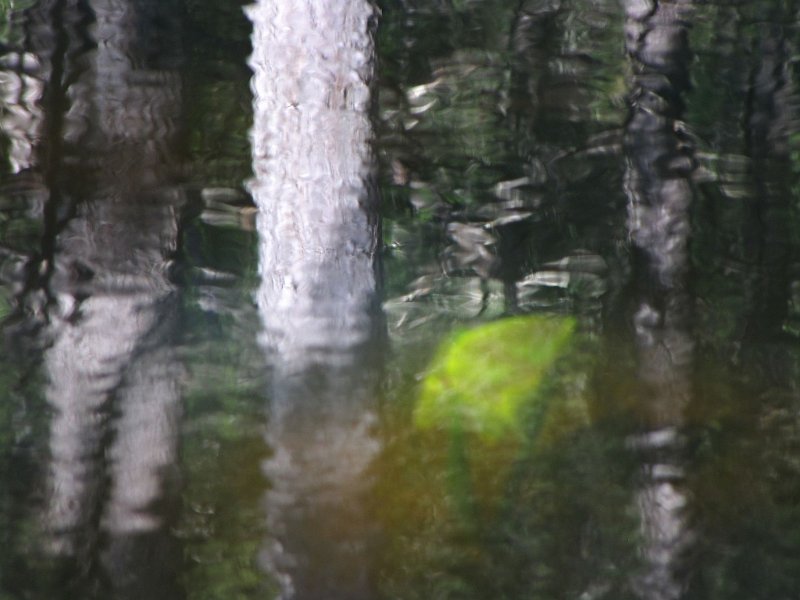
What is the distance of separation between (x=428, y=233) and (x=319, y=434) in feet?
1.37

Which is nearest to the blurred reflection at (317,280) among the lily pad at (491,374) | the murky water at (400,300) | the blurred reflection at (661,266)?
the murky water at (400,300)

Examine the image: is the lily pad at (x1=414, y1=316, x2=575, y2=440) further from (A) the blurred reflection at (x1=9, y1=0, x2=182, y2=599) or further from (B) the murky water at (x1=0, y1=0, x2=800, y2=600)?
(A) the blurred reflection at (x1=9, y1=0, x2=182, y2=599)

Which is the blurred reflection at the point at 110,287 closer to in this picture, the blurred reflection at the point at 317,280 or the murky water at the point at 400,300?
the murky water at the point at 400,300

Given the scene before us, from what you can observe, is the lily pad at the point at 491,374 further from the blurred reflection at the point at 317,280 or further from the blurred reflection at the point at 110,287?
the blurred reflection at the point at 110,287

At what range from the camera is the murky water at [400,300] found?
141cm

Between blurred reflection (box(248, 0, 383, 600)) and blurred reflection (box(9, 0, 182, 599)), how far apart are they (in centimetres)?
18

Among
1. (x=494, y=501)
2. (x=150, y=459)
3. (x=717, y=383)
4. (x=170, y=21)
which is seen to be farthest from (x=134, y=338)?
(x=717, y=383)

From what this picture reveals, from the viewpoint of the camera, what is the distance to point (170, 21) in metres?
1.51

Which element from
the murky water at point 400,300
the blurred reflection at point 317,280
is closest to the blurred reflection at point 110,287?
the murky water at point 400,300

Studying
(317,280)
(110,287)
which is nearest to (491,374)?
(317,280)

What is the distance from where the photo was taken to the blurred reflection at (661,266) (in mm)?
1452

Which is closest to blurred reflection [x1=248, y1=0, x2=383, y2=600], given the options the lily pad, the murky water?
the murky water

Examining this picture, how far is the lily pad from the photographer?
1462mm

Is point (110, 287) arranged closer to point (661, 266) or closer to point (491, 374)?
point (491, 374)
